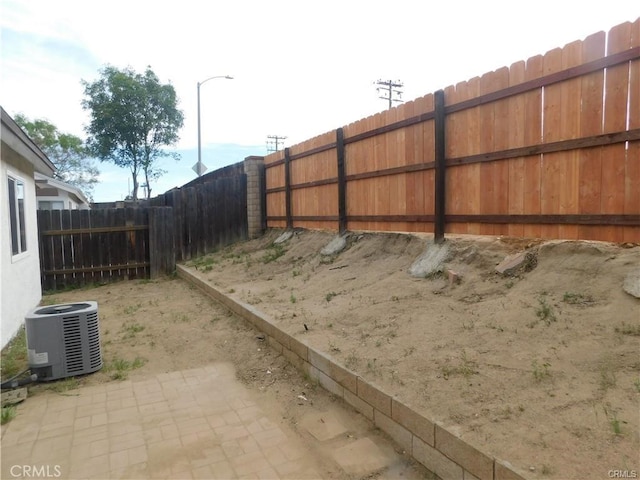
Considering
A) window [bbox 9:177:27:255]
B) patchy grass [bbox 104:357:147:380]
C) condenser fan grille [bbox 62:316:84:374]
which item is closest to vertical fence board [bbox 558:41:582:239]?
patchy grass [bbox 104:357:147:380]

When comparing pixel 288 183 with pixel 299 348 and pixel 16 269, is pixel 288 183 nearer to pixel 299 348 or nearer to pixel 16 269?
pixel 16 269

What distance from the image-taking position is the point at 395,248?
659 centimetres

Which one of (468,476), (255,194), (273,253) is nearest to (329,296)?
(468,476)

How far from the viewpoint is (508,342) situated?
3369mm

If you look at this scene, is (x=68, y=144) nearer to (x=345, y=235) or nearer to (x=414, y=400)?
(x=345, y=235)

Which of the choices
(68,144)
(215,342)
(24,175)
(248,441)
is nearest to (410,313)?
(248,441)

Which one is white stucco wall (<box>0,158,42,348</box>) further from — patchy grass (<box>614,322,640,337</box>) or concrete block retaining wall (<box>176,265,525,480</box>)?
patchy grass (<box>614,322,640,337</box>)

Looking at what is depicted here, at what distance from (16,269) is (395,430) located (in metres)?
5.76

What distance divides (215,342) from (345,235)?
3535mm

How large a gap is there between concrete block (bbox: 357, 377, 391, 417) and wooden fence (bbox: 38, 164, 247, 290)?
342 inches

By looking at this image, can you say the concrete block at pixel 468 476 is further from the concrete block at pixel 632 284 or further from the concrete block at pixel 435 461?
the concrete block at pixel 632 284

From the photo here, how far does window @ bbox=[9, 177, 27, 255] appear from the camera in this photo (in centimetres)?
599

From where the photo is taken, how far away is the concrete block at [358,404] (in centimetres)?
323

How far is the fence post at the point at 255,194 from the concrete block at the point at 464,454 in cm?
1004
